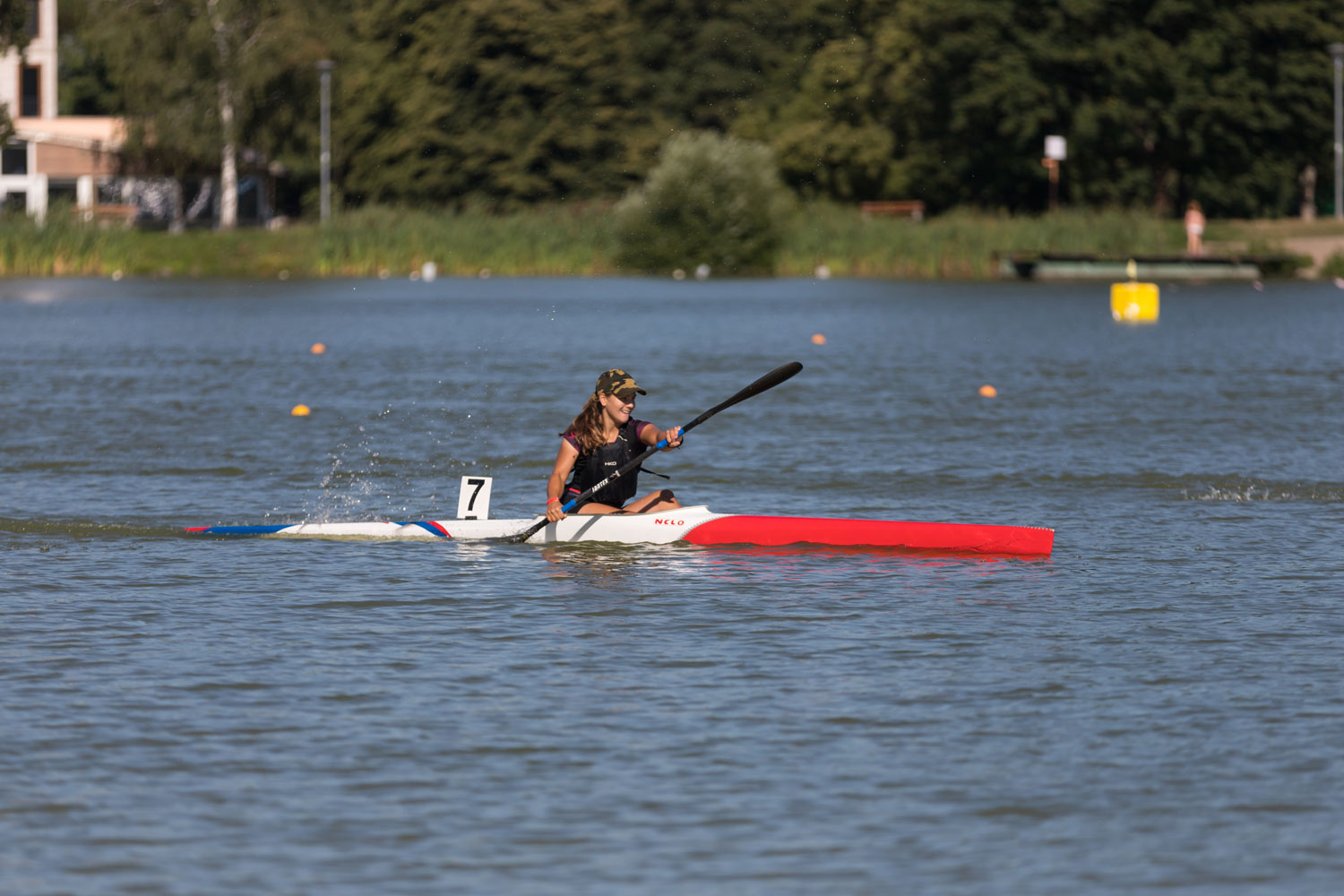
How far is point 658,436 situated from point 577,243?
53.0 m

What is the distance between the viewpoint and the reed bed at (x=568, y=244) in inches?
2559

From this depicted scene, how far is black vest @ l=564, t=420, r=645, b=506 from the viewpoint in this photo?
47.0 feet

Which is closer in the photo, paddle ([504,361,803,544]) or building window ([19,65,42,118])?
paddle ([504,361,803,544])

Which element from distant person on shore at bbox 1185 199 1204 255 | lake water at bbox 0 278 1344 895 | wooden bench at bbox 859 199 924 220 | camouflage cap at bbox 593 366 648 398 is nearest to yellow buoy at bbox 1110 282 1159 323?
lake water at bbox 0 278 1344 895

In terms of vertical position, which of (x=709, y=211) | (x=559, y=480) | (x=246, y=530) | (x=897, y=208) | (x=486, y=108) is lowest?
(x=246, y=530)

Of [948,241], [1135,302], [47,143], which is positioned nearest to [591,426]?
[1135,302]

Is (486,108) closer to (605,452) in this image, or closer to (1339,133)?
(1339,133)

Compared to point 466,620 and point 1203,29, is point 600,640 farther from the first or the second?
point 1203,29

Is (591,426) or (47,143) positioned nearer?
(591,426)

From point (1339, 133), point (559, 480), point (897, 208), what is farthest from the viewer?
point (897, 208)

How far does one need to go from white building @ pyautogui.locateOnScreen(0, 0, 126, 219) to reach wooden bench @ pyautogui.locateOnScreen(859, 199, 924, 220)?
1178 inches

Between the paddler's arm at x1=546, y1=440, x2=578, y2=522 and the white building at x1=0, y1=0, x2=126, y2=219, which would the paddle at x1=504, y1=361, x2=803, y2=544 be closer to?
the paddler's arm at x1=546, y1=440, x2=578, y2=522

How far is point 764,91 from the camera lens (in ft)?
294

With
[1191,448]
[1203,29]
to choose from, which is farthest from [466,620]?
[1203,29]
